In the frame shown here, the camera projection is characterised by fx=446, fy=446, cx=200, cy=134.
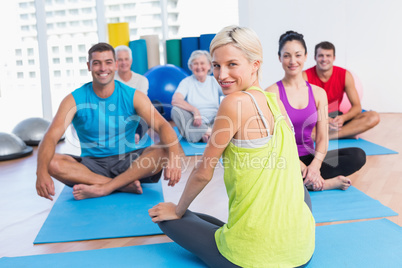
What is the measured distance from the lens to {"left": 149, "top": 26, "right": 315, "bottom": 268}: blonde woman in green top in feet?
4.69

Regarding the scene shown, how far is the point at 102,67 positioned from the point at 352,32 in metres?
3.97

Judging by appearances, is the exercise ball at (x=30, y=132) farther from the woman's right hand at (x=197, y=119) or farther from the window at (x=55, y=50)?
the window at (x=55, y=50)

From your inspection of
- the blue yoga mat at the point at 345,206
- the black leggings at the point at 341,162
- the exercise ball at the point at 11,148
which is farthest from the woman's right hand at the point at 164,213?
the exercise ball at the point at 11,148

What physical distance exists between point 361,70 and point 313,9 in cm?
100

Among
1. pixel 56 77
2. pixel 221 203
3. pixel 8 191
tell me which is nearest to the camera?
pixel 221 203

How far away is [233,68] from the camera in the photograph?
1.48 meters

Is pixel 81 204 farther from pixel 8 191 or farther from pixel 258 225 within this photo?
pixel 258 225

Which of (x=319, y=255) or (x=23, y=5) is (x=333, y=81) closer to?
(x=319, y=255)

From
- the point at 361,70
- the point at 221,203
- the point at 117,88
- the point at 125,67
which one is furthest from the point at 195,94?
the point at 361,70

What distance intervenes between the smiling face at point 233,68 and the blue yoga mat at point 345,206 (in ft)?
3.28

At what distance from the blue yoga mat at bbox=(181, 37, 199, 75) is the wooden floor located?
2.45 m

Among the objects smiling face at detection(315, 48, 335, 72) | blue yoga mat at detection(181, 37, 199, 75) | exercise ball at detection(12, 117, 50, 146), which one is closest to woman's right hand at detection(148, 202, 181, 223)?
smiling face at detection(315, 48, 335, 72)

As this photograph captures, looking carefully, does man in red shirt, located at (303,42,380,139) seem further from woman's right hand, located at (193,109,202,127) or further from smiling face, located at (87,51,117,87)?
smiling face, located at (87,51,117,87)

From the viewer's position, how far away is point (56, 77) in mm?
6027
